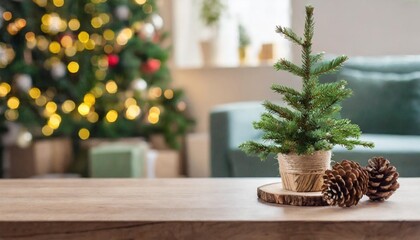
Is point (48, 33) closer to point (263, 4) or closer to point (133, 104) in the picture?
point (133, 104)

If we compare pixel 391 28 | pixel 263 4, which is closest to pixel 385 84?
pixel 391 28

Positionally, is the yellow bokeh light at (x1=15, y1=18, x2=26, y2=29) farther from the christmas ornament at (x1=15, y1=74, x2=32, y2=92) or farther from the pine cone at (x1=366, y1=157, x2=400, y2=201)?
the pine cone at (x1=366, y1=157, x2=400, y2=201)

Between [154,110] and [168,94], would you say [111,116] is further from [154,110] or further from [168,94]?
[168,94]

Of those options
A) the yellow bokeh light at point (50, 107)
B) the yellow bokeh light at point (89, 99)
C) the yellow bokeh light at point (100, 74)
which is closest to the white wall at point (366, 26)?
the yellow bokeh light at point (100, 74)

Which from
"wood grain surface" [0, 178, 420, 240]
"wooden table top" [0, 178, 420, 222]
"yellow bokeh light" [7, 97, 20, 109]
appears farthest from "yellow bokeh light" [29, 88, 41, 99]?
"wood grain surface" [0, 178, 420, 240]

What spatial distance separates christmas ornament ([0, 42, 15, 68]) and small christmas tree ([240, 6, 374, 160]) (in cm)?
309

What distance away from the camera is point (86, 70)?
446cm

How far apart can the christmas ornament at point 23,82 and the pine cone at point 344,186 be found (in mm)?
3170

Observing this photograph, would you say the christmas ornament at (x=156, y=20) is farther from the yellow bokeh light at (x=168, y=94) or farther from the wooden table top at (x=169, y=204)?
the wooden table top at (x=169, y=204)

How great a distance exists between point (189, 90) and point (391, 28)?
1509 millimetres

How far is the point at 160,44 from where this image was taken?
4.97 meters

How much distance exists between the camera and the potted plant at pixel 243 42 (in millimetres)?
4703

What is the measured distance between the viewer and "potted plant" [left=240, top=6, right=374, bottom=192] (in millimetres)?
1463

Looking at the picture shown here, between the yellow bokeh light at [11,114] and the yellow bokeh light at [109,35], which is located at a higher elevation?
the yellow bokeh light at [109,35]
